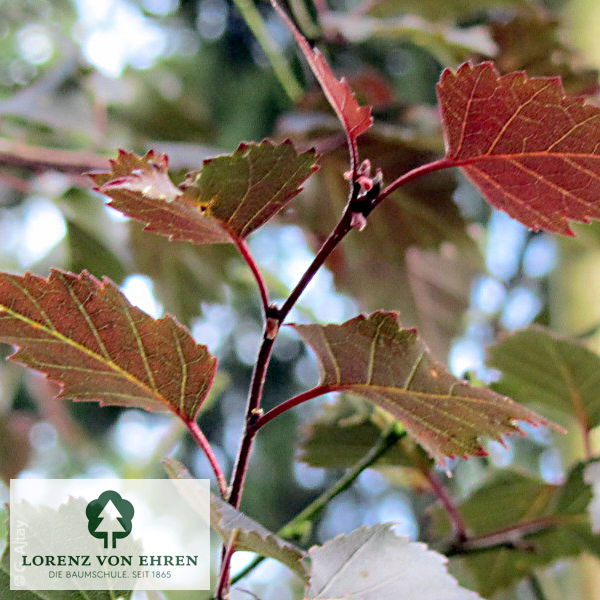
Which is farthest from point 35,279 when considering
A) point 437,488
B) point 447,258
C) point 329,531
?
point 329,531

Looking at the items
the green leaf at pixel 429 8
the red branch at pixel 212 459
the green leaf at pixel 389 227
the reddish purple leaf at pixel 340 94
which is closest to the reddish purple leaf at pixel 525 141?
the reddish purple leaf at pixel 340 94

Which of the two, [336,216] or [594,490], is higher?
[336,216]

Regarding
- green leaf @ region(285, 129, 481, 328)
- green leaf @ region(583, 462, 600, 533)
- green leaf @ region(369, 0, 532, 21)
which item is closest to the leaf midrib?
green leaf @ region(583, 462, 600, 533)

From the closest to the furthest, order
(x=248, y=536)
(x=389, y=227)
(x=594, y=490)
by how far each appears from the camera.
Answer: (x=248, y=536)
(x=594, y=490)
(x=389, y=227)

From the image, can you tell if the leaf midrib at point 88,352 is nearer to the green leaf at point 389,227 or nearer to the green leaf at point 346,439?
the green leaf at point 346,439

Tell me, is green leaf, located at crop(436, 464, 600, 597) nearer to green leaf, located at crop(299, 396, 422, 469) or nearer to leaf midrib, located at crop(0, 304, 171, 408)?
green leaf, located at crop(299, 396, 422, 469)

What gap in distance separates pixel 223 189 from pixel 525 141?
11 centimetres

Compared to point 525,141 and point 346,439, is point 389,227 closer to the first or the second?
point 346,439

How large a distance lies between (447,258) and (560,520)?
335 millimetres

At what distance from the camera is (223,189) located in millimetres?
255

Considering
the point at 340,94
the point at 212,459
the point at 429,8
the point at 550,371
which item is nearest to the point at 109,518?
the point at 212,459

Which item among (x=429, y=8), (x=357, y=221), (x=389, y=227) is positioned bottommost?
(x=357, y=221)

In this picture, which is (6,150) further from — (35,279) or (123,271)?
(35,279)

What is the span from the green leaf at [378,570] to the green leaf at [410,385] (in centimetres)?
4
